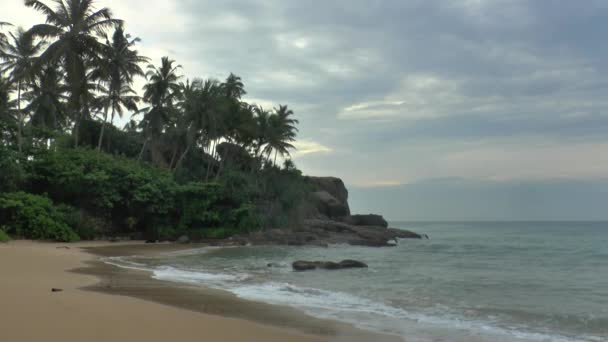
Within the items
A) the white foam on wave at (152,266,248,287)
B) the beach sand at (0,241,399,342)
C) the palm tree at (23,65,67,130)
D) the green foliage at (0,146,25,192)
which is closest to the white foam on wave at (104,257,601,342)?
the white foam on wave at (152,266,248,287)

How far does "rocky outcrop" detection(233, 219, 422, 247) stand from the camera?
32281 millimetres

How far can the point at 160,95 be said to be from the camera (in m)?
36.7

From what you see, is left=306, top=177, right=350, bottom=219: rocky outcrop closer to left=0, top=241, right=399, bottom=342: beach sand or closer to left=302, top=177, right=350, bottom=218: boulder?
left=302, top=177, right=350, bottom=218: boulder

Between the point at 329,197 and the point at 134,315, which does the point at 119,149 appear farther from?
the point at 134,315

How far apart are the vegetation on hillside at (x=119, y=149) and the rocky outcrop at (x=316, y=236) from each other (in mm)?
1843

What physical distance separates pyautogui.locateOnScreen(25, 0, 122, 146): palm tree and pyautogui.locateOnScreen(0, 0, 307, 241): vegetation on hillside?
6cm

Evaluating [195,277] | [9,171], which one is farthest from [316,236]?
[195,277]

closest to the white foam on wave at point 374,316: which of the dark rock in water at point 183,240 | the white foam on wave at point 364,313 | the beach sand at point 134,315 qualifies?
the white foam on wave at point 364,313

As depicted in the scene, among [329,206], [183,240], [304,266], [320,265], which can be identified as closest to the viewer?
[304,266]

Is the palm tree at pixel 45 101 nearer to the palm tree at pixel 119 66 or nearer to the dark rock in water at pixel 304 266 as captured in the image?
the palm tree at pixel 119 66

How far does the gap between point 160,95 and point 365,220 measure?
989 inches

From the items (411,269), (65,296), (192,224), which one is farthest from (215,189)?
(65,296)

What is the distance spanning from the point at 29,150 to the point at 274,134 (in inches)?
804

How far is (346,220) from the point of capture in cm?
5019
